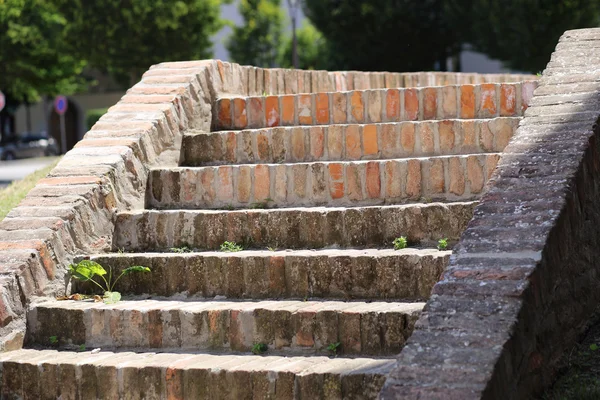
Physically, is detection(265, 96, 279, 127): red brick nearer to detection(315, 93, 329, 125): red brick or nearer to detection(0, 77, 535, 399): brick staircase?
detection(0, 77, 535, 399): brick staircase

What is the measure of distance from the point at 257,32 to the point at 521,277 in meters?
38.1

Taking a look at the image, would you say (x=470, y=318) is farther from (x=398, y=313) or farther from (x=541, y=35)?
(x=541, y=35)

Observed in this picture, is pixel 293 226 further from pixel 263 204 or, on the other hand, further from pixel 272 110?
pixel 272 110

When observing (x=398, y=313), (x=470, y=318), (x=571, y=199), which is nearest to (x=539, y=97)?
(x=571, y=199)

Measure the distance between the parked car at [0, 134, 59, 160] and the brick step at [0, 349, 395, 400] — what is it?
32.7 metres

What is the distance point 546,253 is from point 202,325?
1621 mm

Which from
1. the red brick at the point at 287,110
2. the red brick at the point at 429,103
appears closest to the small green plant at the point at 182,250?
the red brick at the point at 287,110

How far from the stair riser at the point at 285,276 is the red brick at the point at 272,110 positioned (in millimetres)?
1625

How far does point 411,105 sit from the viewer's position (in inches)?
229

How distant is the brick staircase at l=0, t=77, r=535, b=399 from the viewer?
160 inches

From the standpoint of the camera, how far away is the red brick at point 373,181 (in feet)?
16.7

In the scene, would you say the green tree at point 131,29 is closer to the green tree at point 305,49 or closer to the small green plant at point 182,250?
the green tree at point 305,49

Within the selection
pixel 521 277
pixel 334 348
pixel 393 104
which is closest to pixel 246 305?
pixel 334 348

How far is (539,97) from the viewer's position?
472 centimetres
